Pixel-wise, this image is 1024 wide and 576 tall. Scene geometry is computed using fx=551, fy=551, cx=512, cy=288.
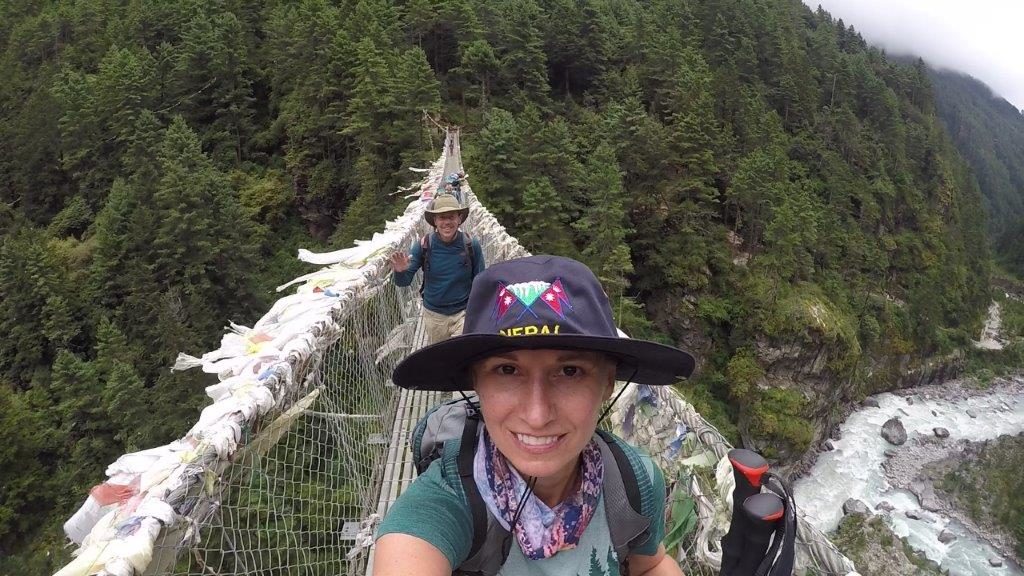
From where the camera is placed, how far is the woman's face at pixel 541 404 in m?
0.83

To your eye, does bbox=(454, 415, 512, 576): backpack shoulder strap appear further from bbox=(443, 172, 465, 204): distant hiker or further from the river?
the river

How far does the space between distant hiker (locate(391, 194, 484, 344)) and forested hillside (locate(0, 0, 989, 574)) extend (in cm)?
1285

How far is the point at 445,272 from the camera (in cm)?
346

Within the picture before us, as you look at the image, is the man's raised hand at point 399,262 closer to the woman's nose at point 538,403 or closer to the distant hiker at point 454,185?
the woman's nose at point 538,403

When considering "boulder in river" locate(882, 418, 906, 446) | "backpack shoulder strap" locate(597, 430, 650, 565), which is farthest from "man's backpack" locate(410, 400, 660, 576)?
"boulder in river" locate(882, 418, 906, 446)

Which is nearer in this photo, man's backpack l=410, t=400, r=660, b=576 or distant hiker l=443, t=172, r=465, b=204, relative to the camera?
man's backpack l=410, t=400, r=660, b=576

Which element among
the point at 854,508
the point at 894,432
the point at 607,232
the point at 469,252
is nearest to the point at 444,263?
the point at 469,252

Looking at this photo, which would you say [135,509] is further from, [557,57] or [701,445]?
[557,57]

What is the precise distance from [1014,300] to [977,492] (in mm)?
30028

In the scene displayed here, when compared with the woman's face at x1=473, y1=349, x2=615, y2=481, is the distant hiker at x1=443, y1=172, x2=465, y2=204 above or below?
below

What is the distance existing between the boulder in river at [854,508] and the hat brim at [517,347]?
845 inches

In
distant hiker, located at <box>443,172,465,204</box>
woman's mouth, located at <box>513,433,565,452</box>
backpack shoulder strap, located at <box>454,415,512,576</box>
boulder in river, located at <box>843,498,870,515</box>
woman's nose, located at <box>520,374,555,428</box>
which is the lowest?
boulder in river, located at <box>843,498,870,515</box>

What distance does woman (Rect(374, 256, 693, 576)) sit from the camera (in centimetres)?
78

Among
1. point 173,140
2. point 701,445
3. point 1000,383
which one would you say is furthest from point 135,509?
point 1000,383
